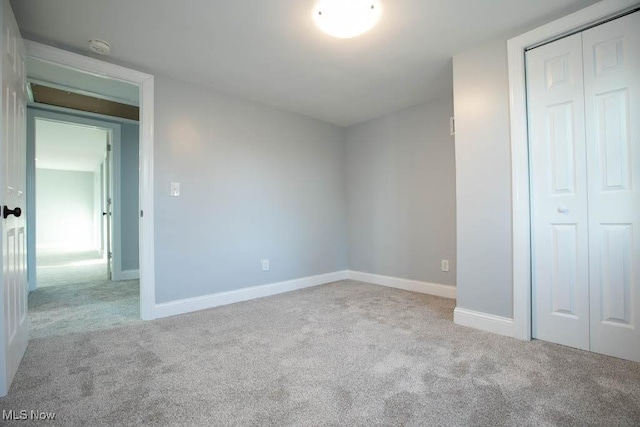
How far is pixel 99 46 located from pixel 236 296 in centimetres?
238

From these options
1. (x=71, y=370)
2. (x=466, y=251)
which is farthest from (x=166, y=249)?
(x=466, y=251)

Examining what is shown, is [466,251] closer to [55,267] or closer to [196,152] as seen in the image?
[196,152]

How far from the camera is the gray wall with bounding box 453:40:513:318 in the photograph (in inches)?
85.8

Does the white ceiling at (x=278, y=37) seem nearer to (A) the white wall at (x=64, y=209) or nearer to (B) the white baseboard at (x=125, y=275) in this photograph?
(B) the white baseboard at (x=125, y=275)

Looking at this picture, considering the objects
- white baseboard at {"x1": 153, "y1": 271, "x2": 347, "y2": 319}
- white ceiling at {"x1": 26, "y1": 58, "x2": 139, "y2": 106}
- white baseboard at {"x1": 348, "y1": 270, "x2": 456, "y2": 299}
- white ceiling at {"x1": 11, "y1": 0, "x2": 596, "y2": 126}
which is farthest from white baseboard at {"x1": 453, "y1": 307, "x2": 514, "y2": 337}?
white ceiling at {"x1": 26, "y1": 58, "x2": 139, "y2": 106}

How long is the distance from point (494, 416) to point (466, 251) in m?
1.32

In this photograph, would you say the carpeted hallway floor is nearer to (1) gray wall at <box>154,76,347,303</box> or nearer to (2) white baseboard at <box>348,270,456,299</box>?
(1) gray wall at <box>154,76,347,303</box>

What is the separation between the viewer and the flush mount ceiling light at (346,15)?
69.3 inches

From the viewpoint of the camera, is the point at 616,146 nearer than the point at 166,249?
Yes

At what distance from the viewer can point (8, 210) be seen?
155cm

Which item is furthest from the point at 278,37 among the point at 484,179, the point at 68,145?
the point at 68,145

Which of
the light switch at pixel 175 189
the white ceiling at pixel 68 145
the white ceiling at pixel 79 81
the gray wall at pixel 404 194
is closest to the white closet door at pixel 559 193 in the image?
the gray wall at pixel 404 194

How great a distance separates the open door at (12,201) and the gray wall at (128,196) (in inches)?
97.5

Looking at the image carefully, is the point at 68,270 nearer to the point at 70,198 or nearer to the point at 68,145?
the point at 68,145
